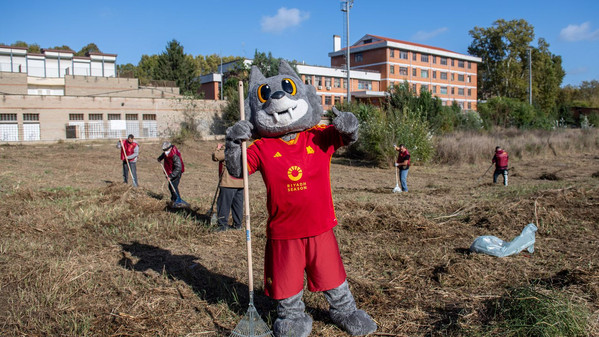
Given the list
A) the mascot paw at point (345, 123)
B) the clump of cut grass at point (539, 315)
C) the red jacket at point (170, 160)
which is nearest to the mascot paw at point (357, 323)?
the clump of cut grass at point (539, 315)

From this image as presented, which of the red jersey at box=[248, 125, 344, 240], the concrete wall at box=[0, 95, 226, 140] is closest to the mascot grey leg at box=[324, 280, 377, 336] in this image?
the red jersey at box=[248, 125, 344, 240]

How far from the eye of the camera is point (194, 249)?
20.7ft

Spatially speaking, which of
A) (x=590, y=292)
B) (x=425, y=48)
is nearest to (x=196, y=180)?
(x=590, y=292)

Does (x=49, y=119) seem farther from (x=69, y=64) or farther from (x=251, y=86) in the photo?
(x=251, y=86)

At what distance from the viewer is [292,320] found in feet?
12.1

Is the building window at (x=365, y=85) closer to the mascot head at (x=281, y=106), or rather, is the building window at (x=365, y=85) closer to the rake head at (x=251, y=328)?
the mascot head at (x=281, y=106)

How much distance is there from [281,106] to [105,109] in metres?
37.7

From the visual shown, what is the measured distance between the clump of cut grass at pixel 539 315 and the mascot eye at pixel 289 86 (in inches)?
94.9

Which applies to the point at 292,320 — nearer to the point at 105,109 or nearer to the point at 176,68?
the point at 105,109

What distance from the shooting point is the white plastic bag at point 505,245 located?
540cm

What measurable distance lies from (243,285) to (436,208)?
4923mm

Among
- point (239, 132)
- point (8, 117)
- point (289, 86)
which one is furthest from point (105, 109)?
point (239, 132)

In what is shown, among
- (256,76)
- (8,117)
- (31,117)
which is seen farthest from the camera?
(31,117)

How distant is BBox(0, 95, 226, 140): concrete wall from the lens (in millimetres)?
34594
